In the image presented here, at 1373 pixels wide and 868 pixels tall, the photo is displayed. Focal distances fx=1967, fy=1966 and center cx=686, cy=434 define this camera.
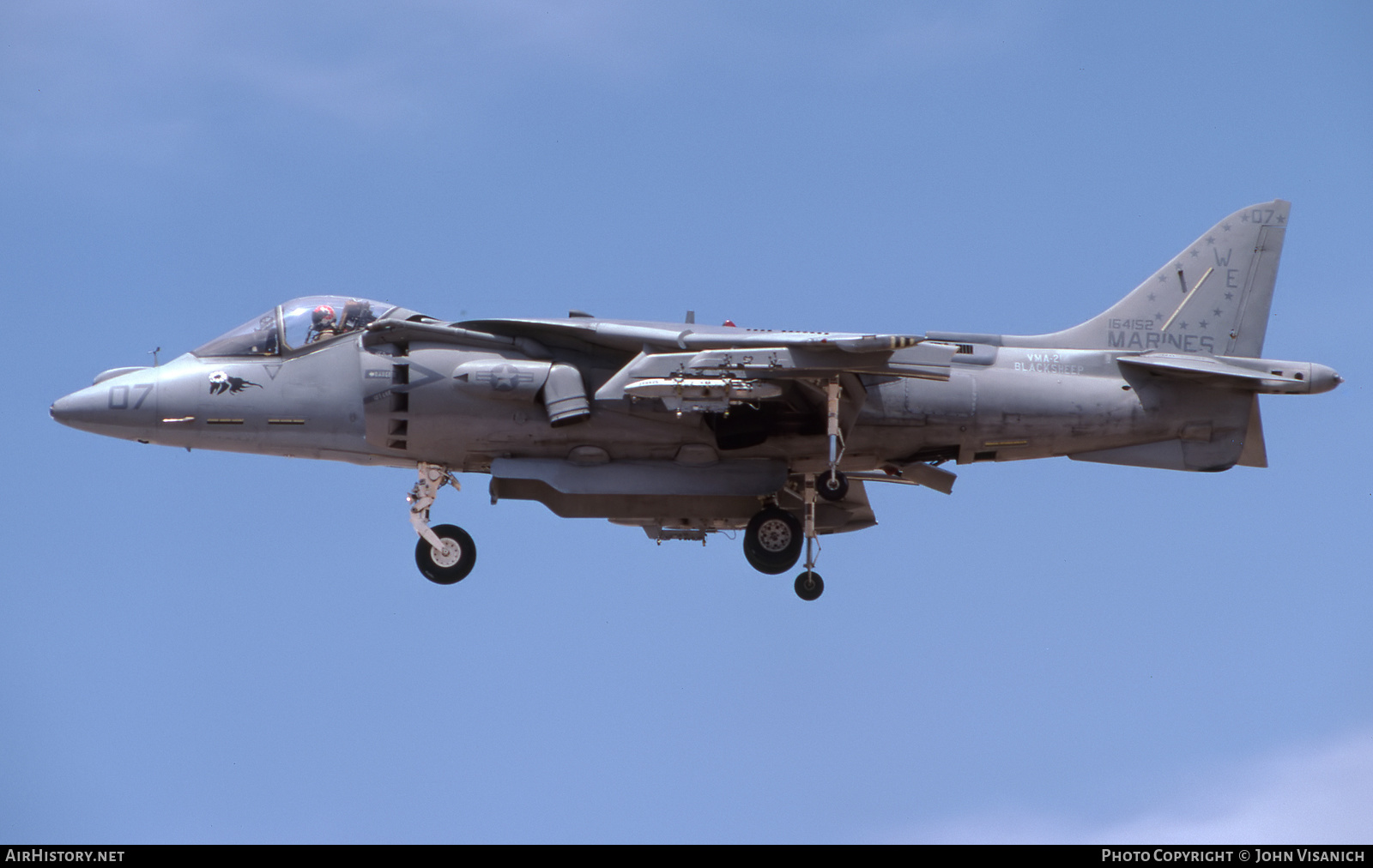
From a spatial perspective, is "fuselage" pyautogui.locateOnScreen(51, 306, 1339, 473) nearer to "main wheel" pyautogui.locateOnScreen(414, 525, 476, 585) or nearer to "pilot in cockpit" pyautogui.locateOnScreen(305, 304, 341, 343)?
"pilot in cockpit" pyautogui.locateOnScreen(305, 304, 341, 343)

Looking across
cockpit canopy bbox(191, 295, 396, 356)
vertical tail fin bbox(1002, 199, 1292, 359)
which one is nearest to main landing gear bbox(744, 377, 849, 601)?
vertical tail fin bbox(1002, 199, 1292, 359)

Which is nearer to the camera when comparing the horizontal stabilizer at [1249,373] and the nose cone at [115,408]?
the nose cone at [115,408]

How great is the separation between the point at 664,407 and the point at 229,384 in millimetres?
5524

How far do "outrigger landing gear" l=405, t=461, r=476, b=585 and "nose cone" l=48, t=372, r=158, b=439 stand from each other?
3.47 m

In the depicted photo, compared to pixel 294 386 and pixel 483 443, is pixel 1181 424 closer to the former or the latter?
pixel 483 443

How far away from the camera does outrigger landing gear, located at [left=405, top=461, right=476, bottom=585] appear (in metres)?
25.5

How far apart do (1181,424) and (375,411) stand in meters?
10.6

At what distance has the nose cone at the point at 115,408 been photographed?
25.0 m

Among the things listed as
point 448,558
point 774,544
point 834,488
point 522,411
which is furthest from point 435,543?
point 834,488

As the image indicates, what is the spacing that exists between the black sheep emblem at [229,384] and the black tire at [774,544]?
661cm

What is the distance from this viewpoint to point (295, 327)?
25.1 m

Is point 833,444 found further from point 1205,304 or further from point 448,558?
point 1205,304

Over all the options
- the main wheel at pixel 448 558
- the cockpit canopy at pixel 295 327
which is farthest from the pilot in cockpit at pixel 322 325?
the main wheel at pixel 448 558

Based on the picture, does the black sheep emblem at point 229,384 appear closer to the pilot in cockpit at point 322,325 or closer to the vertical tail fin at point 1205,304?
the pilot in cockpit at point 322,325
